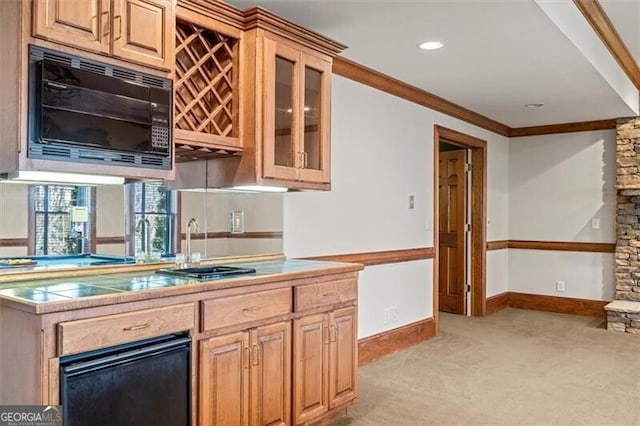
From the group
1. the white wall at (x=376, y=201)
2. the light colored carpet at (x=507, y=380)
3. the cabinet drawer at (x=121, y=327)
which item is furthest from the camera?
the white wall at (x=376, y=201)

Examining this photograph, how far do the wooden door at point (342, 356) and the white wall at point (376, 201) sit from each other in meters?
0.71

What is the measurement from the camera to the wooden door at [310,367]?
8.78 ft

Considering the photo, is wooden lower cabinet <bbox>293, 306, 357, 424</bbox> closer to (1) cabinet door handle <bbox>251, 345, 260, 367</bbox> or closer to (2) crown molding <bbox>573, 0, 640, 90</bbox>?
(1) cabinet door handle <bbox>251, 345, 260, 367</bbox>

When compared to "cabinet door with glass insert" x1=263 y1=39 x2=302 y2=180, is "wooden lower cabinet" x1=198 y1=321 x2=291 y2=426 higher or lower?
lower

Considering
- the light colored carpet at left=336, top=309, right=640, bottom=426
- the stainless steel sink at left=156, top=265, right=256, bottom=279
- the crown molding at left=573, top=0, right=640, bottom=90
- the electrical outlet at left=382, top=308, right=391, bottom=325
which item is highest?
the crown molding at left=573, top=0, right=640, bottom=90

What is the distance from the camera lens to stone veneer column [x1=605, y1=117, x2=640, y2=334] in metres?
5.70

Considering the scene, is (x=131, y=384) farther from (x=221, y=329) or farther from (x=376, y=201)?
(x=376, y=201)

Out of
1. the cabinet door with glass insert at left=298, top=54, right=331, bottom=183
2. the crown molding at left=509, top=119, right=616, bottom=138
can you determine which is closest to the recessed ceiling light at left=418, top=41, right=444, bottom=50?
the cabinet door with glass insert at left=298, top=54, right=331, bottom=183

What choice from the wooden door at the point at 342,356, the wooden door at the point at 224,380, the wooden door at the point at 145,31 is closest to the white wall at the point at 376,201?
the wooden door at the point at 342,356

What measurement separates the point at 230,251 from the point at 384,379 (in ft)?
5.00

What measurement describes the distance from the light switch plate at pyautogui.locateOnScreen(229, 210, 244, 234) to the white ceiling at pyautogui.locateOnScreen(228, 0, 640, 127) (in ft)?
A: 4.12

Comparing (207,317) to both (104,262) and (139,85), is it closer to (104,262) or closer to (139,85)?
(104,262)

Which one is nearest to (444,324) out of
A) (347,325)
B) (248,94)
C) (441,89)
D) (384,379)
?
(384,379)

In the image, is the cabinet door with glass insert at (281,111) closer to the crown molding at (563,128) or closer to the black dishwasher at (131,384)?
the black dishwasher at (131,384)
